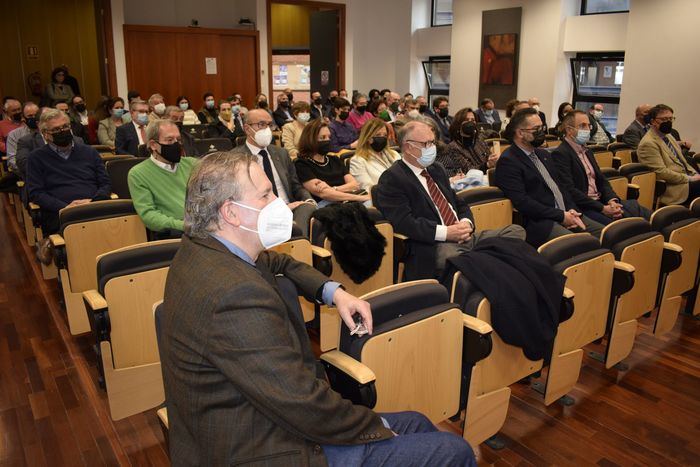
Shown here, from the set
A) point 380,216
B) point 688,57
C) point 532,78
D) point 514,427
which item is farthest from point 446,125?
point 514,427

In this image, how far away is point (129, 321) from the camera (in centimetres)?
250

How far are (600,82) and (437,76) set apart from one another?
4487 millimetres

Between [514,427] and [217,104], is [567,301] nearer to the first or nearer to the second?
[514,427]

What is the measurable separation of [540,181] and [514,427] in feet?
6.44

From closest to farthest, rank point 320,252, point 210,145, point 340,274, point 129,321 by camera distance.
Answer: point 129,321
point 320,252
point 340,274
point 210,145

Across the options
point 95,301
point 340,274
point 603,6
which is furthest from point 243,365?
point 603,6

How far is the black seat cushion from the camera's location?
2.47 meters

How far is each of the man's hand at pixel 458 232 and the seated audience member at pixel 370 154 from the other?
1.33 m

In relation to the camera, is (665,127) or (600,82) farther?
(600,82)

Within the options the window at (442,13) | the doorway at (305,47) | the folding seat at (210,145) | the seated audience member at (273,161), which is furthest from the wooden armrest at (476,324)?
the window at (442,13)

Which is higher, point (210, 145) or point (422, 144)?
point (422, 144)

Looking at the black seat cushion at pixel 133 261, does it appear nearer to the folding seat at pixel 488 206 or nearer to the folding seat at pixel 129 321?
the folding seat at pixel 129 321

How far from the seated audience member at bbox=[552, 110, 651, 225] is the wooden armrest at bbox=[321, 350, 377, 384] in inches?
117

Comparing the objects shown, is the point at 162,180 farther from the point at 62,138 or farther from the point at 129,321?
the point at 129,321
